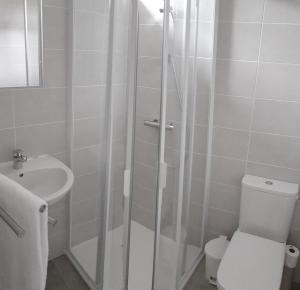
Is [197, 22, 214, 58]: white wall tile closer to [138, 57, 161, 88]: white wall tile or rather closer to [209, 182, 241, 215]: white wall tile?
[138, 57, 161, 88]: white wall tile

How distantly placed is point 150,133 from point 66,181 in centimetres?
58

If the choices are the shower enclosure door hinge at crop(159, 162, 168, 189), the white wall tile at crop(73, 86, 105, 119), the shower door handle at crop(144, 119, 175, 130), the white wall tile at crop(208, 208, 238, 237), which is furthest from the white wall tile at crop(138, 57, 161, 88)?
the white wall tile at crop(208, 208, 238, 237)

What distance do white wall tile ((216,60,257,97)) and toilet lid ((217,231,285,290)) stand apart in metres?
0.93

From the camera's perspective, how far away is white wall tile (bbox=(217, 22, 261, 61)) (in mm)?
2074

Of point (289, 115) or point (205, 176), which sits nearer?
point (289, 115)

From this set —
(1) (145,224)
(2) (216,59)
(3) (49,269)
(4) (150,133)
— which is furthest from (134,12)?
(3) (49,269)

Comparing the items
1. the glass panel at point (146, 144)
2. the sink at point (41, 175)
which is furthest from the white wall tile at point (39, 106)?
the glass panel at point (146, 144)

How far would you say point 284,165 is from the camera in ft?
7.14

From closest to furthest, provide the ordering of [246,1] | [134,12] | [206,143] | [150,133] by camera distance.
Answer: [134,12] < [150,133] < [246,1] < [206,143]

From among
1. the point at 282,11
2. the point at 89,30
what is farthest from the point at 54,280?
the point at 282,11

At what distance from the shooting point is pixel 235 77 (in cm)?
219

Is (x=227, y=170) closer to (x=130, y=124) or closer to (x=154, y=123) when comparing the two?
(x=154, y=123)

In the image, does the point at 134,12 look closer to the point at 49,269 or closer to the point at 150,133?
the point at 150,133

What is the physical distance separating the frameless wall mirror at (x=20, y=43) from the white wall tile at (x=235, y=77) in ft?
3.74
